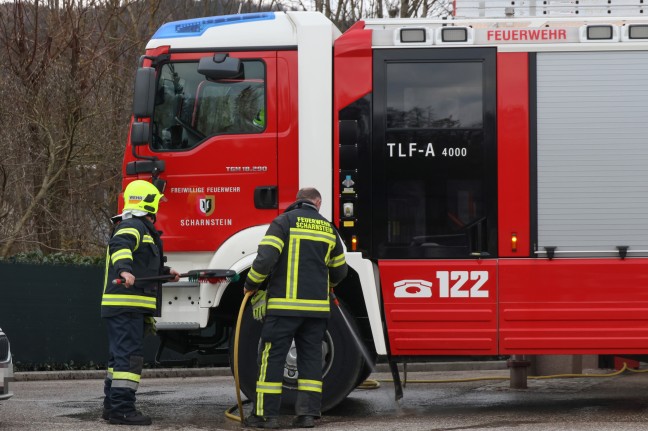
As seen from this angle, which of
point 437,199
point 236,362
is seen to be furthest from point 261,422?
point 437,199

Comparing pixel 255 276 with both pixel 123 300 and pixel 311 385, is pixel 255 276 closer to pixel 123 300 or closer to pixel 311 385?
pixel 311 385

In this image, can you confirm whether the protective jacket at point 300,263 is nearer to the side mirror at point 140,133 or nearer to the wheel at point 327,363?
the wheel at point 327,363

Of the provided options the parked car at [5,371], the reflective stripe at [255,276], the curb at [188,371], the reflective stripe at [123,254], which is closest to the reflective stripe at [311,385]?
the reflective stripe at [255,276]

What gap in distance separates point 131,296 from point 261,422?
135cm

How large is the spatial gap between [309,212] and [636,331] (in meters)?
2.63

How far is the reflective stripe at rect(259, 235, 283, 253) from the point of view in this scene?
25.9 ft

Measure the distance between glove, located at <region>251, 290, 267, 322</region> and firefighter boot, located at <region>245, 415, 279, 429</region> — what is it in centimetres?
73

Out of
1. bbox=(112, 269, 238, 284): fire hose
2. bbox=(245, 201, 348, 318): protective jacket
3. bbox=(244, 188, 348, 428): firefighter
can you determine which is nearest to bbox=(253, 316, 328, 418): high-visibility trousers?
bbox=(244, 188, 348, 428): firefighter

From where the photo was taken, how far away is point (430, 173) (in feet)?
27.2

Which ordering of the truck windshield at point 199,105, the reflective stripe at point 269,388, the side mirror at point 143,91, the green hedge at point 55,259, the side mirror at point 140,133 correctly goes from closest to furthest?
the reflective stripe at point 269,388 → the side mirror at point 143,91 → the side mirror at point 140,133 → the truck windshield at point 199,105 → the green hedge at point 55,259

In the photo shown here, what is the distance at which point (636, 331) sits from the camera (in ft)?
26.8

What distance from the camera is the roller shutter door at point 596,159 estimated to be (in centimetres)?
819

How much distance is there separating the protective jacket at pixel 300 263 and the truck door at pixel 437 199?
0.50 metres

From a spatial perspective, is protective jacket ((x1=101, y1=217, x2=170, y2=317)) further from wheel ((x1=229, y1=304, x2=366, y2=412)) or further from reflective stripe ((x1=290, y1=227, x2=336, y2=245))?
reflective stripe ((x1=290, y1=227, x2=336, y2=245))
